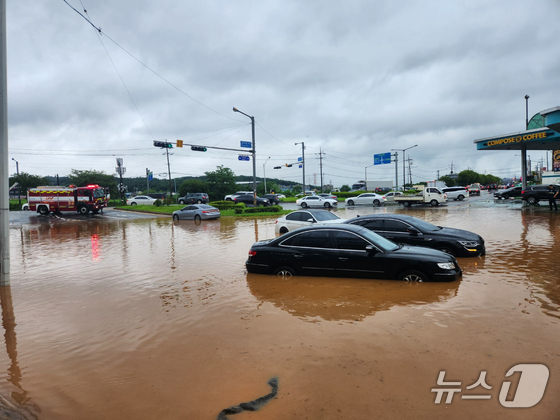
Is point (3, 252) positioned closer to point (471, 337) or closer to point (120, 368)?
point (120, 368)

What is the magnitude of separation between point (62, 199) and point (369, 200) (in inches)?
1268

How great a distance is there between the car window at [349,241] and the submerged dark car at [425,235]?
9.29 feet

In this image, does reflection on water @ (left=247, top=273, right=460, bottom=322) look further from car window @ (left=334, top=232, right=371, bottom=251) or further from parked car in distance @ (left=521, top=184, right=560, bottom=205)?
parked car in distance @ (left=521, top=184, right=560, bottom=205)

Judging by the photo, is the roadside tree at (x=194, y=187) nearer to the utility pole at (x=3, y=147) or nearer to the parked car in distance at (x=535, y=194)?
the parked car in distance at (x=535, y=194)

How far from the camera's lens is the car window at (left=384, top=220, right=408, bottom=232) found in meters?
10.6

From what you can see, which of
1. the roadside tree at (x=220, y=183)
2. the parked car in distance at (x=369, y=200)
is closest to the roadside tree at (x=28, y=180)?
the roadside tree at (x=220, y=183)

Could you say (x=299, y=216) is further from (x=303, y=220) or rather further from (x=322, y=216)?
(x=322, y=216)

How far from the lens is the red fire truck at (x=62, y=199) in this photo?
35.8 metres

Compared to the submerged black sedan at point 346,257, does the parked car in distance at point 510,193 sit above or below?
above

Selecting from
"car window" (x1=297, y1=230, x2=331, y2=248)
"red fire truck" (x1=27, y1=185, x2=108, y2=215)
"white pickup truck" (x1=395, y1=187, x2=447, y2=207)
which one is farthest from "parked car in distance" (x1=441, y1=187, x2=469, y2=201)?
"car window" (x1=297, y1=230, x2=331, y2=248)

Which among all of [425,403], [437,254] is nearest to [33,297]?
[425,403]

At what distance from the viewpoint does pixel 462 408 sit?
349cm

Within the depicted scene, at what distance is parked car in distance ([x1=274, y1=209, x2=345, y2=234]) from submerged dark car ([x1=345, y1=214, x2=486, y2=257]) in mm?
3797

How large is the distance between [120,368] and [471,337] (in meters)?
4.68
